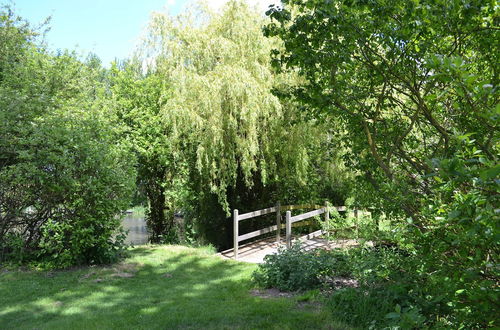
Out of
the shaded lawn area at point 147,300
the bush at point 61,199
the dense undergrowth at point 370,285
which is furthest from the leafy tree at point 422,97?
the bush at point 61,199

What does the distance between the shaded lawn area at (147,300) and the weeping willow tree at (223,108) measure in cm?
248

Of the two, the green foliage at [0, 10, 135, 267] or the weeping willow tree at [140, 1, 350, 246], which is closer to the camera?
the green foliage at [0, 10, 135, 267]

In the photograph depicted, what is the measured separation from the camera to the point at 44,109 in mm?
8867

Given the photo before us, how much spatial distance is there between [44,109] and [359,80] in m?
7.00

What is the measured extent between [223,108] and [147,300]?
4446 millimetres

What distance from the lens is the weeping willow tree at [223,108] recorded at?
28.6 ft

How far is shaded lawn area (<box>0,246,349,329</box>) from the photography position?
4625 millimetres

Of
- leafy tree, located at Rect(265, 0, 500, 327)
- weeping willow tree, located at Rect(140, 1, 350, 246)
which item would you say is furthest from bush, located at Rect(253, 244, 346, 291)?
weeping willow tree, located at Rect(140, 1, 350, 246)

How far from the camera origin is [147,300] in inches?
222

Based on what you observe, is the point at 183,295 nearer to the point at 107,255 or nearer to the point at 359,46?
the point at 107,255

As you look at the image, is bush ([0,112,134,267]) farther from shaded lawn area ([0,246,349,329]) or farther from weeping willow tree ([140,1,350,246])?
weeping willow tree ([140,1,350,246])

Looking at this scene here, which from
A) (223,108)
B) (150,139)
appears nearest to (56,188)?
(223,108)

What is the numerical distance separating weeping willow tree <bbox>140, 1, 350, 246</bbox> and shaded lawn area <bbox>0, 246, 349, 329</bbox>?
2.48 m

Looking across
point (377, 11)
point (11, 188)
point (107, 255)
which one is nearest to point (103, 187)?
point (107, 255)
